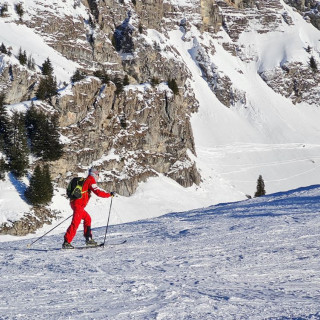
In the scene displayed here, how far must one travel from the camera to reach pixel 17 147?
1588 inches

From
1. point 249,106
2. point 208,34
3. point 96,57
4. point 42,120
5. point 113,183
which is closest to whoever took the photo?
point 42,120

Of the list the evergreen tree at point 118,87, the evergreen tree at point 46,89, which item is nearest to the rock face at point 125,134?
the evergreen tree at point 118,87

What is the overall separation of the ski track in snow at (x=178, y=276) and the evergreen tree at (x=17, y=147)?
2898cm

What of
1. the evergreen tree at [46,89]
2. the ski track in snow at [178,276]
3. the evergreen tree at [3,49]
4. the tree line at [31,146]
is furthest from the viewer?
the evergreen tree at [3,49]

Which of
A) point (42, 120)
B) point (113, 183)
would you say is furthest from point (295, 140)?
point (42, 120)

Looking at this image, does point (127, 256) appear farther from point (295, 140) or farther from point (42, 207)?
point (295, 140)

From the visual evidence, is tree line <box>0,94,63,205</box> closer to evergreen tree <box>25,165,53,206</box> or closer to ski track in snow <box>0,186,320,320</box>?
evergreen tree <box>25,165,53,206</box>

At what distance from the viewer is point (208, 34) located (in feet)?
361

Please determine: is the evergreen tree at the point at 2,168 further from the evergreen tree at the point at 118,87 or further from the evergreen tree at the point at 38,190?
the evergreen tree at the point at 118,87

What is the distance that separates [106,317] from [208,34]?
111 meters

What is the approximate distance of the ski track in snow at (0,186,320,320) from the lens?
186 inches

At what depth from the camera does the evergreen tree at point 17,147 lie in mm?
38875

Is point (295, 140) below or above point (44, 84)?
below

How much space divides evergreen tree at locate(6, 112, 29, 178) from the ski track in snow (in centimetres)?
2898
